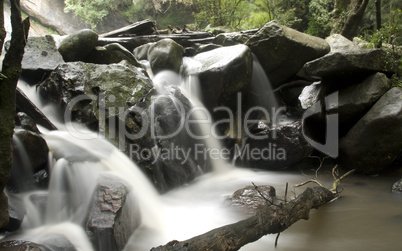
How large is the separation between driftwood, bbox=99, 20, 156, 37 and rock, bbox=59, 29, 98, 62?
2.44 metres

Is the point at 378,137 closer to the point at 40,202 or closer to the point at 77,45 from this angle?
the point at 40,202

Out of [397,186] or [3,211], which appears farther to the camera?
[397,186]

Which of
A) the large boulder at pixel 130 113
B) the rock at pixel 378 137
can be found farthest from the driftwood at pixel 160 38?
the rock at pixel 378 137

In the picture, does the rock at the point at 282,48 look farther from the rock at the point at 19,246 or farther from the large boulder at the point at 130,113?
the rock at the point at 19,246

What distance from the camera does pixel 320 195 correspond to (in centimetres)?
374

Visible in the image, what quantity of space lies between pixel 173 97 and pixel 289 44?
2924mm

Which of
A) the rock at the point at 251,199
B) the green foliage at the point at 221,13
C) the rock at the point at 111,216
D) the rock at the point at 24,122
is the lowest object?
the rock at the point at 251,199

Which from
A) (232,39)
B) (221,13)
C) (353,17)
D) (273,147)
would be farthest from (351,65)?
(221,13)

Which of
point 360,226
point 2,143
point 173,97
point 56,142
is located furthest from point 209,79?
point 2,143

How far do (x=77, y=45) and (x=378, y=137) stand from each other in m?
6.03

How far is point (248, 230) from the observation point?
8.10ft

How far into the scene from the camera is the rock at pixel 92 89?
482 cm

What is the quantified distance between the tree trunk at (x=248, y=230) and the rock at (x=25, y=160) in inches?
83.9

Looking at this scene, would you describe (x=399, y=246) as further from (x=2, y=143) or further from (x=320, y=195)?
(x=2, y=143)
